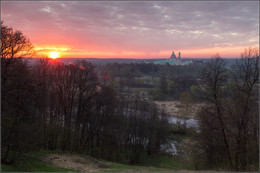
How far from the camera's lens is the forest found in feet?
45.9

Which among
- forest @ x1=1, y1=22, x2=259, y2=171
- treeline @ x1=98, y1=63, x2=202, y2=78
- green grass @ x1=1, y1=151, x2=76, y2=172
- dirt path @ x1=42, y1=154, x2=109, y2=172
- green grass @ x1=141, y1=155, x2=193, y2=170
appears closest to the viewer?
green grass @ x1=1, y1=151, x2=76, y2=172

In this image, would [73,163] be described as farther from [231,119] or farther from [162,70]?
[162,70]

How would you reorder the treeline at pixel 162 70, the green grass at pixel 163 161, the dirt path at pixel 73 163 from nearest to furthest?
the dirt path at pixel 73 163
the green grass at pixel 163 161
the treeline at pixel 162 70

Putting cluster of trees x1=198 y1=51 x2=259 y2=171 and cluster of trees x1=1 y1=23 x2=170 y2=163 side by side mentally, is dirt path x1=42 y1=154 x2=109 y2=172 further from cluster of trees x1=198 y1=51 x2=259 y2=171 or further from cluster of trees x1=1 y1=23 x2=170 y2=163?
cluster of trees x1=198 y1=51 x2=259 y2=171

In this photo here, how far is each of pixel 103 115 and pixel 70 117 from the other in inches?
166

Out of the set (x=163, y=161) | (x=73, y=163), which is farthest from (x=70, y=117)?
(x=163, y=161)

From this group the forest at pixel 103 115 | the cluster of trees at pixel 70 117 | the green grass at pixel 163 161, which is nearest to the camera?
the forest at pixel 103 115

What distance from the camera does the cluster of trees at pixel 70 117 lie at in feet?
47.9

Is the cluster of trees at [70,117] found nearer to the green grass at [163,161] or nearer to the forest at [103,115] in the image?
the forest at [103,115]

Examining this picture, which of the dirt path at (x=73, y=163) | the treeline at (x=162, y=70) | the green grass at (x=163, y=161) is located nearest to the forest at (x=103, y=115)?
the green grass at (x=163, y=161)

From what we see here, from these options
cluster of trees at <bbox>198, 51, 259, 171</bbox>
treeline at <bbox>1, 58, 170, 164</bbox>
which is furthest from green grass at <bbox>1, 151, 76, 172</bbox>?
cluster of trees at <bbox>198, 51, 259, 171</bbox>

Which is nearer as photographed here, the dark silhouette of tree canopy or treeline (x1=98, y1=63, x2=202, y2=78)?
the dark silhouette of tree canopy

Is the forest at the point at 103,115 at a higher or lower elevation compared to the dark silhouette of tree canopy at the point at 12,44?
lower

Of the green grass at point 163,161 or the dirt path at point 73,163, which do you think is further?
the green grass at point 163,161
